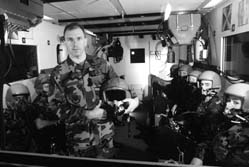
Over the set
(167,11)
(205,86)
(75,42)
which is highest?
(167,11)

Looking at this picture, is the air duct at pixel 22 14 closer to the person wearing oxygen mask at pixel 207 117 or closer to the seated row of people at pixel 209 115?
the seated row of people at pixel 209 115

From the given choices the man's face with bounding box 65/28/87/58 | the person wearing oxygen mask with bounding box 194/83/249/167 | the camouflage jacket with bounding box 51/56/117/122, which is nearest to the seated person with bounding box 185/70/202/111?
the person wearing oxygen mask with bounding box 194/83/249/167

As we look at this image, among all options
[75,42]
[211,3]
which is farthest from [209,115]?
[75,42]

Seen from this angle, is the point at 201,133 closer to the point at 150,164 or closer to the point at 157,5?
the point at 150,164

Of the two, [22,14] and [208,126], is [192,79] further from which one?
[22,14]

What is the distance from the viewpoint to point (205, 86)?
1209mm

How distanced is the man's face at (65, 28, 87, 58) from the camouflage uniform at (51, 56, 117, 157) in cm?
6

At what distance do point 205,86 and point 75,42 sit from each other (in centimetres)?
85

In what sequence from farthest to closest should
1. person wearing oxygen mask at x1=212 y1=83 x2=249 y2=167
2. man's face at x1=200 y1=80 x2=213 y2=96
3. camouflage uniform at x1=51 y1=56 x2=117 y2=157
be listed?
camouflage uniform at x1=51 y1=56 x2=117 y2=157, man's face at x1=200 y1=80 x2=213 y2=96, person wearing oxygen mask at x1=212 y1=83 x2=249 y2=167

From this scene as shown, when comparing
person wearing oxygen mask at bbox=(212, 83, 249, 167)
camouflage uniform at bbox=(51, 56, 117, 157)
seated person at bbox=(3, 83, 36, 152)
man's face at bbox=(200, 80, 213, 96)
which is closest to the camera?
person wearing oxygen mask at bbox=(212, 83, 249, 167)

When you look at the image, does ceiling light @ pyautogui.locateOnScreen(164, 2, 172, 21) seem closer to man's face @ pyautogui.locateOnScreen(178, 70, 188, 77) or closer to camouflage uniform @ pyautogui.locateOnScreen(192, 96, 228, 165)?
man's face @ pyautogui.locateOnScreen(178, 70, 188, 77)

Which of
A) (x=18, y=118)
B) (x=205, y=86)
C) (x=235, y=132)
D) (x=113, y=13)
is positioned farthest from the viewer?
(x=18, y=118)

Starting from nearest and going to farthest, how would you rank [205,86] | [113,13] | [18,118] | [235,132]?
[235,132] → [205,86] → [113,13] → [18,118]

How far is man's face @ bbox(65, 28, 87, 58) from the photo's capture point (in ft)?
4.25
